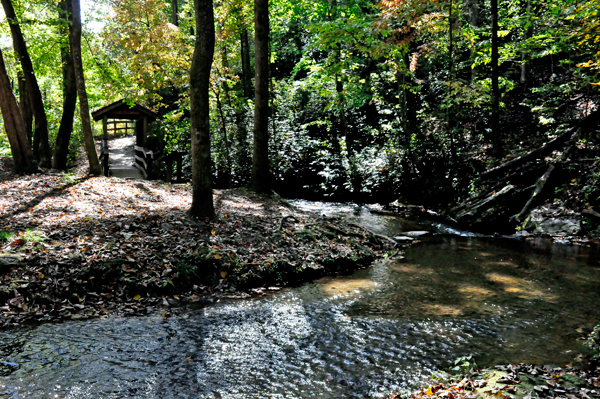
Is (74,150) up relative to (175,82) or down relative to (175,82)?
down

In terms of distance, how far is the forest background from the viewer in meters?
13.2

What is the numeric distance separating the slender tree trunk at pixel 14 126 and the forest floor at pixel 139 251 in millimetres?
1937

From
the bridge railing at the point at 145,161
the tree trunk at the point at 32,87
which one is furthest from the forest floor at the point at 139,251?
the bridge railing at the point at 145,161

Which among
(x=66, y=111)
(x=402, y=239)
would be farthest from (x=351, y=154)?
(x=66, y=111)

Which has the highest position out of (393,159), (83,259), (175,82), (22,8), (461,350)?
(22,8)

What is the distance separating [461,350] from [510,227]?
8132 mm

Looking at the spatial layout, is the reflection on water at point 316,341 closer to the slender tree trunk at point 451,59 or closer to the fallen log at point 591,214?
the fallen log at point 591,214

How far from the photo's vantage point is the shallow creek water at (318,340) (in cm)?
420

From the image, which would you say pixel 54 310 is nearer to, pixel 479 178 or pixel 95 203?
pixel 95 203

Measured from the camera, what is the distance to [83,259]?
6.68 m

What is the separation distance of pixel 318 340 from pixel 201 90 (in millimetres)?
5725

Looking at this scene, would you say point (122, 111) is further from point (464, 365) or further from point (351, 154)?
point (464, 365)

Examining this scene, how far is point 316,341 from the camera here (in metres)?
5.34

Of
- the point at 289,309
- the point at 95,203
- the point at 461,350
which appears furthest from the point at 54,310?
the point at 461,350
